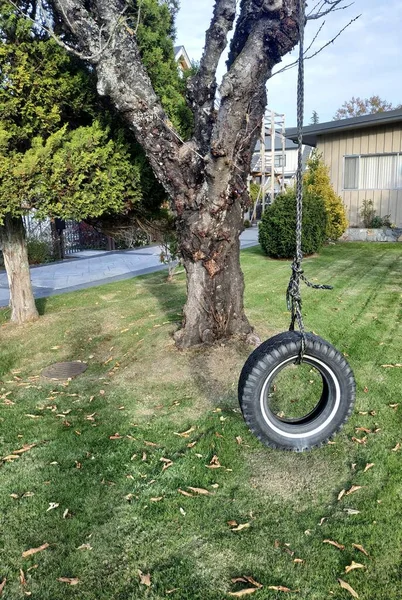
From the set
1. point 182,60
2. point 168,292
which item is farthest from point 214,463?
point 182,60

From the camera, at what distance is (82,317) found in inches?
317

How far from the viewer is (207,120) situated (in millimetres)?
5461

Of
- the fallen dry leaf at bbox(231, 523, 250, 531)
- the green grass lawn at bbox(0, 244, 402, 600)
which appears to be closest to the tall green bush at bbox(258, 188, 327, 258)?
the green grass lawn at bbox(0, 244, 402, 600)

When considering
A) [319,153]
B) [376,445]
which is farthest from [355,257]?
[376,445]

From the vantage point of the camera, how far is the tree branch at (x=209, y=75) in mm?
5168

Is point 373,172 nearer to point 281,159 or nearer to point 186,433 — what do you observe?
point 186,433

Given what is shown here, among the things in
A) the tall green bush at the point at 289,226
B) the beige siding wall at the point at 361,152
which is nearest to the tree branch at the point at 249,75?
the tall green bush at the point at 289,226

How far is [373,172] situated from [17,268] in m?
12.9

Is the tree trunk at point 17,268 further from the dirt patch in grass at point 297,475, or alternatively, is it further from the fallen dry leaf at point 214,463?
the dirt patch in grass at point 297,475

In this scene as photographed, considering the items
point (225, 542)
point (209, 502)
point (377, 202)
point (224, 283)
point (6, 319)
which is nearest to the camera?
point (225, 542)

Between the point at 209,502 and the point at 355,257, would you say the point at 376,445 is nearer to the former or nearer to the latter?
the point at 209,502

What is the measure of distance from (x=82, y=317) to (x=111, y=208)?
2471mm

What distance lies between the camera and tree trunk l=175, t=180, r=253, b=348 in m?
5.36

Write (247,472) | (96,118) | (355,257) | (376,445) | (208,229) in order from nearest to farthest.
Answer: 1. (247,472)
2. (376,445)
3. (208,229)
4. (96,118)
5. (355,257)
